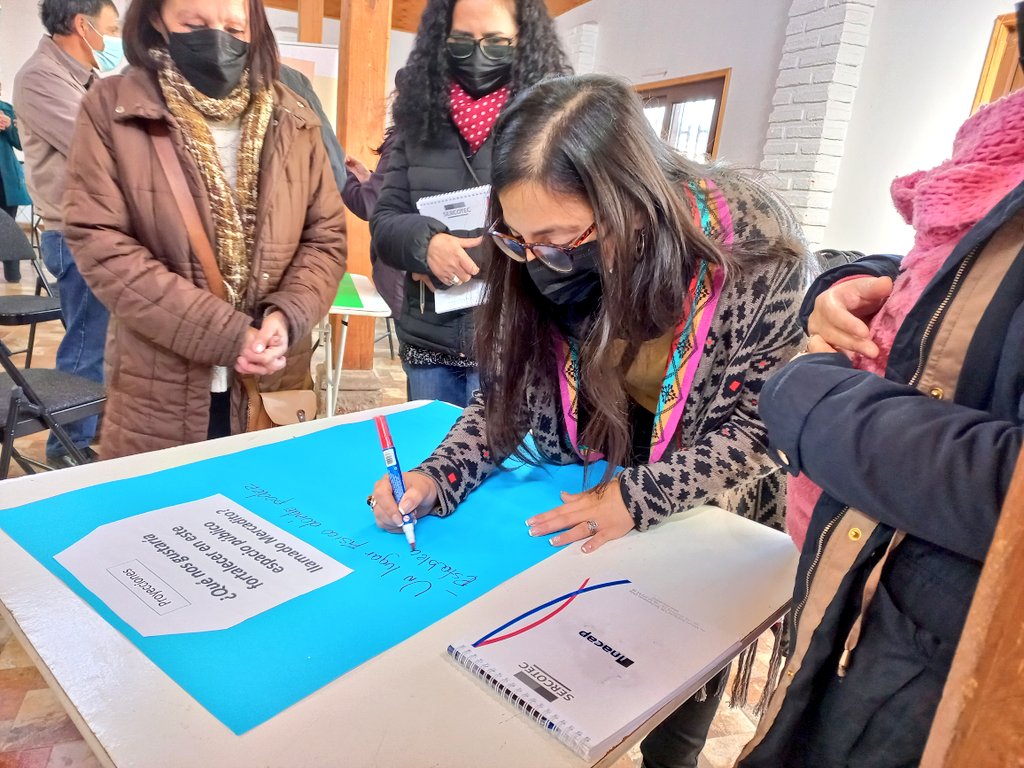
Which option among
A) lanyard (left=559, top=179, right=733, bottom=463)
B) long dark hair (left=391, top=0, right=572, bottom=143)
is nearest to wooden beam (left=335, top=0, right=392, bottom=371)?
long dark hair (left=391, top=0, right=572, bottom=143)

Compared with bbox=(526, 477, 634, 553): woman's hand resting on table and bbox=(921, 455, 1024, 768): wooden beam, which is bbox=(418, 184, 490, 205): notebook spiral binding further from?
bbox=(921, 455, 1024, 768): wooden beam

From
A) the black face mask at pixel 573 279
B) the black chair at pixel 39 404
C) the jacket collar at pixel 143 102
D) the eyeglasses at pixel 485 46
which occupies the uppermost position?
the eyeglasses at pixel 485 46

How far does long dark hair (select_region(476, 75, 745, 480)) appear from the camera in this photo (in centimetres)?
90

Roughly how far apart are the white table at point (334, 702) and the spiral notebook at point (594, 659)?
0.5 inches

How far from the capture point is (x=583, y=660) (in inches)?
25.9

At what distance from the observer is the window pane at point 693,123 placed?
4898 millimetres

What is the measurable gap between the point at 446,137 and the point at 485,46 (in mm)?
217

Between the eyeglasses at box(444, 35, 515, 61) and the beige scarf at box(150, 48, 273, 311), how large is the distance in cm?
44

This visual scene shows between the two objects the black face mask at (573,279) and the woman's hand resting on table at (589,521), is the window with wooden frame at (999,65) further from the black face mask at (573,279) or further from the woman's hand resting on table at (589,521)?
the woman's hand resting on table at (589,521)

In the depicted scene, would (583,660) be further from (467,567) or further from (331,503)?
(331,503)

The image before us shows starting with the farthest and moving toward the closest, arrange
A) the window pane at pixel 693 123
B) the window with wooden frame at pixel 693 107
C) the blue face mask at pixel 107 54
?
1. the window pane at pixel 693 123
2. the window with wooden frame at pixel 693 107
3. the blue face mask at pixel 107 54

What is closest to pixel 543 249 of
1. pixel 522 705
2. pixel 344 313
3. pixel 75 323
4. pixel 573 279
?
pixel 573 279

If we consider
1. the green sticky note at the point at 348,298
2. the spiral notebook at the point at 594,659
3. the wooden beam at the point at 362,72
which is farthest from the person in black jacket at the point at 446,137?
the wooden beam at the point at 362,72

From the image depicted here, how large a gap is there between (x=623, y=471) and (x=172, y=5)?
4.31 ft
